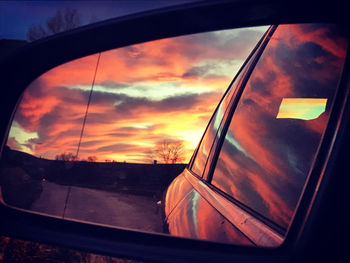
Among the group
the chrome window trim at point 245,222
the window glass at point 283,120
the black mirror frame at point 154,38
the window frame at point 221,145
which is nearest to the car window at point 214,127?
the window frame at point 221,145

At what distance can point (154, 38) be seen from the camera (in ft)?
4.91

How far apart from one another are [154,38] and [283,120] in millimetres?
746

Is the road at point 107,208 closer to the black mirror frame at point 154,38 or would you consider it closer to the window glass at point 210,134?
the black mirror frame at point 154,38

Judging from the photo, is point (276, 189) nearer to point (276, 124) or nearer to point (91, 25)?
point (276, 124)

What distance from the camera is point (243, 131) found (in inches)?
83.4

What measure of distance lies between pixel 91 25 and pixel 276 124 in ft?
3.36

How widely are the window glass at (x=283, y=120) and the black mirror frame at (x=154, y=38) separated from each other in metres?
0.19

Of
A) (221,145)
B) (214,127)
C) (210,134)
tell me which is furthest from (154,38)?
(210,134)

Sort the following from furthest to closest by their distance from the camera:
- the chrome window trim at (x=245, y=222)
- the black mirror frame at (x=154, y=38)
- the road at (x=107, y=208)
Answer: the road at (x=107, y=208)
the chrome window trim at (x=245, y=222)
the black mirror frame at (x=154, y=38)

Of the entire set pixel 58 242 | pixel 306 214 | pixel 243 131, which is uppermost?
pixel 243 131

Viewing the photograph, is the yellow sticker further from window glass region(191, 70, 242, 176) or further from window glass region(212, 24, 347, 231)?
window glass region(191, 70, 242, 176)

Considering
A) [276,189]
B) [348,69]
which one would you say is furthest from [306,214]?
[348,69]

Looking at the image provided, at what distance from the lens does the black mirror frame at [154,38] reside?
106 centimetres

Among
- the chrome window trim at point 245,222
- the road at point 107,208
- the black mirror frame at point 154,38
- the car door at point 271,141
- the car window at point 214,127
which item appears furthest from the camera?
the car window at point 214,127
